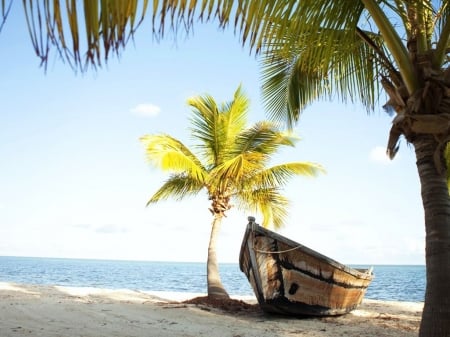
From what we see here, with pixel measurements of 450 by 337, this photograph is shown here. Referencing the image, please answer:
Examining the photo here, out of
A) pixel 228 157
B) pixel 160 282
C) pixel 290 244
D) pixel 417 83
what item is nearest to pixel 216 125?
pixel 228 157

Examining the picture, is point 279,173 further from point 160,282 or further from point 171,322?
point 160,282

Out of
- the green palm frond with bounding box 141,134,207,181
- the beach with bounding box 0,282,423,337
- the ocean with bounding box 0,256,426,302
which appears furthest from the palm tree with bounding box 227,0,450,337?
the ocean with bounding box 0,256,426,302

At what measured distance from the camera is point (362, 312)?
1053 centimetres

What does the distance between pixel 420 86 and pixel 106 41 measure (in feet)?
11.7

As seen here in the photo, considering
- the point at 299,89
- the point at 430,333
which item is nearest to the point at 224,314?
the point at 299,89

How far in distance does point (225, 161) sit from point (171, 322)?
606 cm

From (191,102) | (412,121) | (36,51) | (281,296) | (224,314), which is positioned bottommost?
(224,314)

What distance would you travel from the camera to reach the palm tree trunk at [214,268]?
1157 cm

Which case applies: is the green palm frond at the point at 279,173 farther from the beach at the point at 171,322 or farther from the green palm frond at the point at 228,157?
the beach at the point at 171,322

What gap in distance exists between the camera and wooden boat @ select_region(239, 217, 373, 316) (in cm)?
832

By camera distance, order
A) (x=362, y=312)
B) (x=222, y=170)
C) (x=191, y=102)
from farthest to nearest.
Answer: (x=191, y=102) → (x=222, y=170) → (x=362, y=312)

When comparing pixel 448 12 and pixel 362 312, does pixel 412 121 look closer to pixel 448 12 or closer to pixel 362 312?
pixel 448 12

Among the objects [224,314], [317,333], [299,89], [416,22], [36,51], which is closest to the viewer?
[36,51]

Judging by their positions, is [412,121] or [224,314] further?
[224,314]
